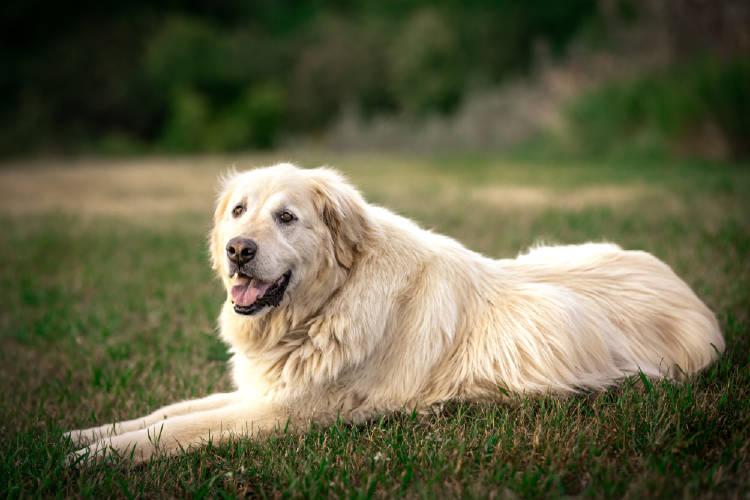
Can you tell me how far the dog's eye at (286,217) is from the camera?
9.64 ft

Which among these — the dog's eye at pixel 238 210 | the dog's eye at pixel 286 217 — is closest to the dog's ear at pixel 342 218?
the dog's eye at pixel 286 217

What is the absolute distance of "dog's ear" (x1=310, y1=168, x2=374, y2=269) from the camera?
9.70ft

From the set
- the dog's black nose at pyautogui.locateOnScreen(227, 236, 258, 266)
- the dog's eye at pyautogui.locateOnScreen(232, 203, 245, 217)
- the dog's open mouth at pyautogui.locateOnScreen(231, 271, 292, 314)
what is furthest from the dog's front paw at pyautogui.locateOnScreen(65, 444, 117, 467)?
the dog's eye at pyautogui.locateOnScreen(232, 203, 245, 217)

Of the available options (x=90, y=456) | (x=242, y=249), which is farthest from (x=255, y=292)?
(x=90, y=456)

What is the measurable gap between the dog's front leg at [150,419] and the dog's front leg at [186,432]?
17 cm

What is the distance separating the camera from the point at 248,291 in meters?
2.86

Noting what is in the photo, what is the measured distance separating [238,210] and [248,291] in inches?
19.4

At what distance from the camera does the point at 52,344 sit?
433 cm

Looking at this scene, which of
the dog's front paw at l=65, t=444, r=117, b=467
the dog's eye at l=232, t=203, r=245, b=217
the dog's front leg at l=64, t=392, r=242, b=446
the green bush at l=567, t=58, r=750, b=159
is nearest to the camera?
the dog's front paw at l=65, t=444, r=117, b=467

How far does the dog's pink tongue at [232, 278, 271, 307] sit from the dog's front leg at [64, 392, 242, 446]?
57cm

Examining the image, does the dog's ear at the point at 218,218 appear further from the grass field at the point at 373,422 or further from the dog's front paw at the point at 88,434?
the dog's front paw at the point at 88,434

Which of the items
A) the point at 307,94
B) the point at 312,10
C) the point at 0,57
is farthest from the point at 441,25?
the point at 0,57

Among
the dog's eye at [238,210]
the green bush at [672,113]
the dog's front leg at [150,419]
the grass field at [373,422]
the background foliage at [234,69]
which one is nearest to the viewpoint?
the grass field at [373,422]

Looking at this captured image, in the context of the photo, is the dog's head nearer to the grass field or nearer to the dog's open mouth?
the dog's open mouth
